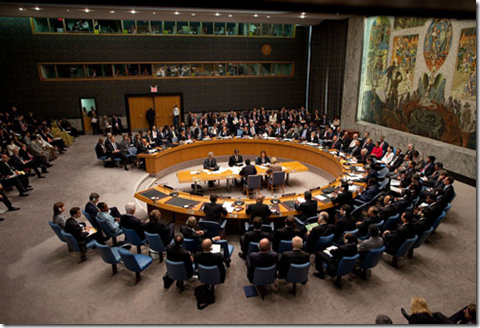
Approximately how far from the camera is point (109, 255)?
17.6 feet

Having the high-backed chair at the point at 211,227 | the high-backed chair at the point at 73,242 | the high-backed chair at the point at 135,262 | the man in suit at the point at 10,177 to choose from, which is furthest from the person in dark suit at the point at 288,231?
the man in suit at the point at 10,177

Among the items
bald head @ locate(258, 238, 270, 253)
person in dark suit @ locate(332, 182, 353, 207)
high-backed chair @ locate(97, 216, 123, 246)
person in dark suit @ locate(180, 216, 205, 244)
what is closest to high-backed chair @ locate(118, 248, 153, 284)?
person in dark suit @ locate(180, 216, 205, 244)

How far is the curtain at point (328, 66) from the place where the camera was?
15305mm

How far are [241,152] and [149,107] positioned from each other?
6.67m

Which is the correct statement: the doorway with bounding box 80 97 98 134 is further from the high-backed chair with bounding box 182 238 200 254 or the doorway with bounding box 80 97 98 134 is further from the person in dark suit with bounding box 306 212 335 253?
the person in dark suit with bounding box 306 212 335 253

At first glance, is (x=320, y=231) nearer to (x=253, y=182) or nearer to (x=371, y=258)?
(x=371, y=258)

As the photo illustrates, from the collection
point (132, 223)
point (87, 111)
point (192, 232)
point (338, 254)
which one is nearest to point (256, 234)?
point (192, 232)

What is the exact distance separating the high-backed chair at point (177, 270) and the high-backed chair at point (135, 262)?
1.82 ft

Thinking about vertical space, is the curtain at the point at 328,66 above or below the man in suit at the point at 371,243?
above

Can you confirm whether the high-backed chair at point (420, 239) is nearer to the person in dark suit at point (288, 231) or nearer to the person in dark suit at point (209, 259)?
the person in dark suit at point (288, 231)

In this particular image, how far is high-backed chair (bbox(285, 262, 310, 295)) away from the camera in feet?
15.9

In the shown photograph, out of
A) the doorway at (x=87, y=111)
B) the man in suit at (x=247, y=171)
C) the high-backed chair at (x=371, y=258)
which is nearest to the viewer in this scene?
the high-backed chair at (x=371, y=258)

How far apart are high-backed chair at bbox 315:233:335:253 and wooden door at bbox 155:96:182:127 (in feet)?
43.3

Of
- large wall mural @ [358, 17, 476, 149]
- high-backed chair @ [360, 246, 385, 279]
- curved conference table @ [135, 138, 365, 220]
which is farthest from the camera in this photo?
large wall mural @ [358, 17, 476, 149]
